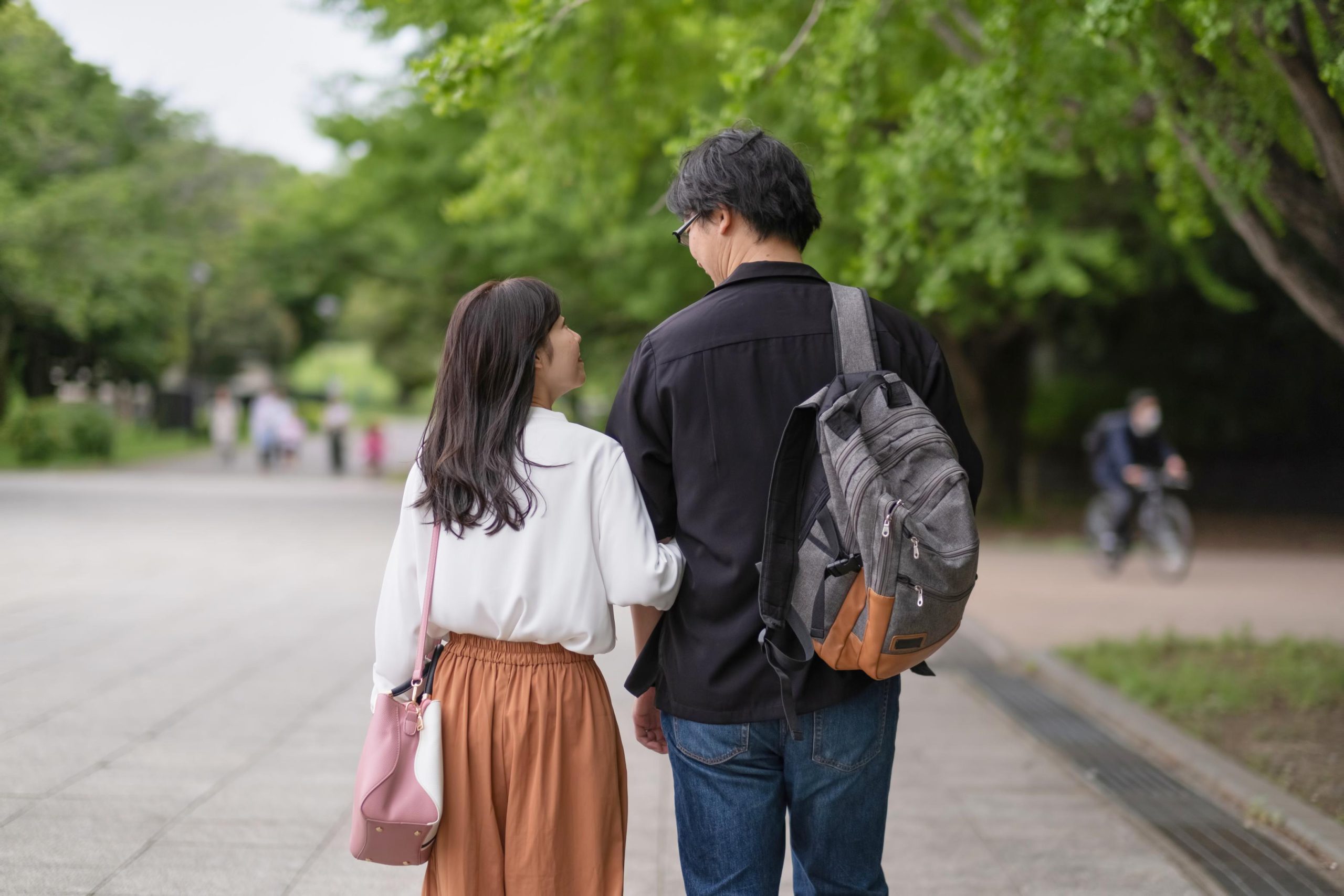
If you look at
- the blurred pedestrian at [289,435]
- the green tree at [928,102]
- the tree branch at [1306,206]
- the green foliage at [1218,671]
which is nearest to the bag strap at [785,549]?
the green tree at [928,102]

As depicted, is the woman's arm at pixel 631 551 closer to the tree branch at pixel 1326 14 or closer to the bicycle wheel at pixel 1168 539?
the tree branch at pixel 1326 14

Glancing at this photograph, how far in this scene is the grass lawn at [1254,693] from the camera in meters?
5.11

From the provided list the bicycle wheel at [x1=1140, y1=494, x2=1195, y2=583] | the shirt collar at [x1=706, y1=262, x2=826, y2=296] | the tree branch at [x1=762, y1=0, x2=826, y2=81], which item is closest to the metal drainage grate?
the shirt collar at [x1=706, y1=262, x2=826, y2=296]

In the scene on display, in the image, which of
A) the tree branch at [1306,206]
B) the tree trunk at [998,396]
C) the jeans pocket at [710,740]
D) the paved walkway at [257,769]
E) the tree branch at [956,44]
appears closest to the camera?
the jeans pocket at [710,740]

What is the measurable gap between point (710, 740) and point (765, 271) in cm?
84

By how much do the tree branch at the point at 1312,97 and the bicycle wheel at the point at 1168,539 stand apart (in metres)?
7.15

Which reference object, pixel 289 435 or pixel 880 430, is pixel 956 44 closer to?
pixel 880 430

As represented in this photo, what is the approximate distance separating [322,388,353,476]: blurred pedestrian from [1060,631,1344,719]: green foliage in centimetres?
1797

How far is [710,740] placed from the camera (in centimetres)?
216

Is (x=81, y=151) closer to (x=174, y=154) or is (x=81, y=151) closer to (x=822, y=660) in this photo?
(x=174, y=154)

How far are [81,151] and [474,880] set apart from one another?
19993 mm

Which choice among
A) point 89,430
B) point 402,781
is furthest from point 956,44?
point 89,430

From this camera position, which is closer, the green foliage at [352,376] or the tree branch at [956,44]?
the tree branch at [956,44]

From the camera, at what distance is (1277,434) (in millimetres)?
21984
